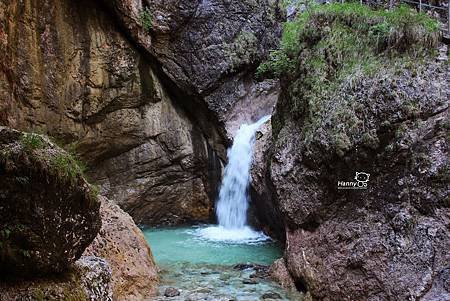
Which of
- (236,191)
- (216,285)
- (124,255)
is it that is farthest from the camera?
Answer: (236,191)

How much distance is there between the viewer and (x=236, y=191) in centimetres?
1188

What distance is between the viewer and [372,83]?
6371mm

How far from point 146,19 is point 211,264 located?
6.66 metres

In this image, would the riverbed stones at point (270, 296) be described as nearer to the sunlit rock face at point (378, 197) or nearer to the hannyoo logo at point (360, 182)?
the sunlit rock face at point (378, 197)

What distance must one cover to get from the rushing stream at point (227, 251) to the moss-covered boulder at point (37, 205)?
3393 mm

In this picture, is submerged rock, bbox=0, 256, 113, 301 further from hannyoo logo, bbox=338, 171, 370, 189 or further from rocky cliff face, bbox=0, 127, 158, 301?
hannyoo logo, bbox=338, 171, 370, 189

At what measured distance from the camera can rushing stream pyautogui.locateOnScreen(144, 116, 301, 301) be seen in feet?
21.5

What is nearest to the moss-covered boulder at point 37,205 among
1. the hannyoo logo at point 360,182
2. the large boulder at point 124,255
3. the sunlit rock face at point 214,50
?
the large boulder at point 124,255

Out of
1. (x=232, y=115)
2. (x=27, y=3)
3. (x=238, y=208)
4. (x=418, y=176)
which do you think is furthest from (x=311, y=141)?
(x=27, y=3)

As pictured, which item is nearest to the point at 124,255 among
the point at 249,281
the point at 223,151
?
the point at 249,281

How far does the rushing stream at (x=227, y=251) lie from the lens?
6555 mm

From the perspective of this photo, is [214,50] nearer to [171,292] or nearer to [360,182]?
[360,182]

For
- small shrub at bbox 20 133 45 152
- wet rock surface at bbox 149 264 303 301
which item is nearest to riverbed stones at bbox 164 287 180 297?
wet rock surface at bbox 149 264 303 301

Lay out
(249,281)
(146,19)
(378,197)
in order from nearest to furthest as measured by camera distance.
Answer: (378,197)
(249,281)
(146,19)
